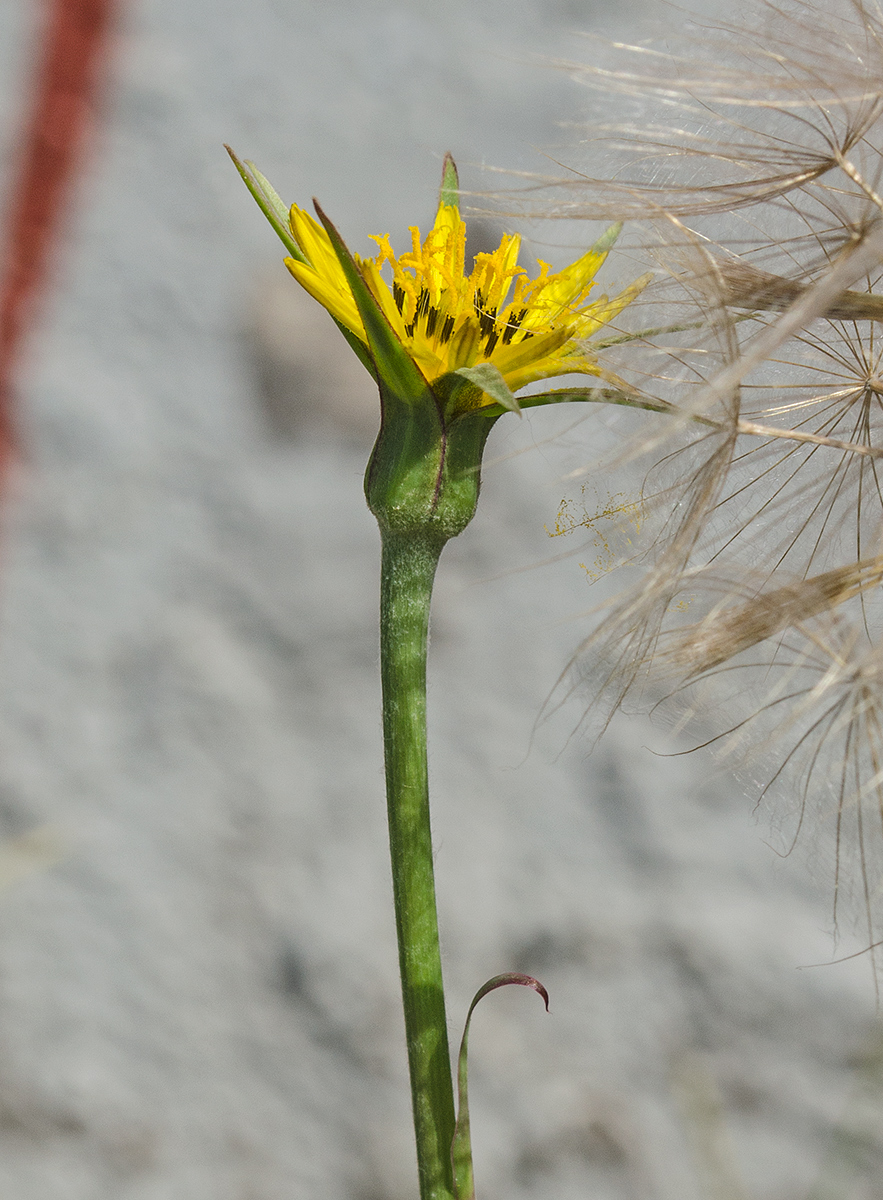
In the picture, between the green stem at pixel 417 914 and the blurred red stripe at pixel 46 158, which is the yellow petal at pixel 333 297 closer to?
the green stem at pixel 417 914

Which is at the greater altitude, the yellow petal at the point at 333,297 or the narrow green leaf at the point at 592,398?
the yellow petal at the point at 333,297

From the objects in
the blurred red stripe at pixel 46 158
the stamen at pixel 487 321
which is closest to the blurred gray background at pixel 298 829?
the blurred red stripe at pixel 46 158

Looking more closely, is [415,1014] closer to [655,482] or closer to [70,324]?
[655,482]

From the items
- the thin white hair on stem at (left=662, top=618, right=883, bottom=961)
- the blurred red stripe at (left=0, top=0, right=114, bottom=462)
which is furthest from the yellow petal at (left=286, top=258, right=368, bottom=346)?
the blurred red stripe at (left=0, top=0, right=114, bottom=462)

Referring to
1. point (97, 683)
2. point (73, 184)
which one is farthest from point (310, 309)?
point (97, 683)

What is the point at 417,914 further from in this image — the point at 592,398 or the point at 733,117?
the point at 733,117
